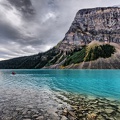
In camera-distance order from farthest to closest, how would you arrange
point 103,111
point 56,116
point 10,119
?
point 103,111, point 56,116, point 10,119

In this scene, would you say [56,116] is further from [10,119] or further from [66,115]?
[10,119]

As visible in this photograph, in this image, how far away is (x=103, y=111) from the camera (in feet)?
63.1

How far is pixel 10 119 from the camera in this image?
53.3 feet

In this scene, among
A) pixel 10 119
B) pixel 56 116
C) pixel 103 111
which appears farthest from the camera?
pixel 103 111

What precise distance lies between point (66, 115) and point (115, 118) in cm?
558

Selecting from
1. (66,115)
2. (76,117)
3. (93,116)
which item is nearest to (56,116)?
(66,115)

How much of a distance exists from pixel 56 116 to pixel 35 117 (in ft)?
8.04

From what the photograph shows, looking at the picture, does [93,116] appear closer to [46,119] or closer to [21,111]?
[46,119]

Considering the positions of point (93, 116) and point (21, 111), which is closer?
point (93, 116)

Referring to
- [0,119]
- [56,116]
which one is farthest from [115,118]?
[0,119]

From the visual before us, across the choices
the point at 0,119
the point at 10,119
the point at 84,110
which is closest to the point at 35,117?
the point at 10,119

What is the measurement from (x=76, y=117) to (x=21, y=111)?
7397 millimetres

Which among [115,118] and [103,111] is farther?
[103,111]

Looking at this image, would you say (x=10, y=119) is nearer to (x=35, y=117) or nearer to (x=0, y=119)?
(x=0, y=119)
